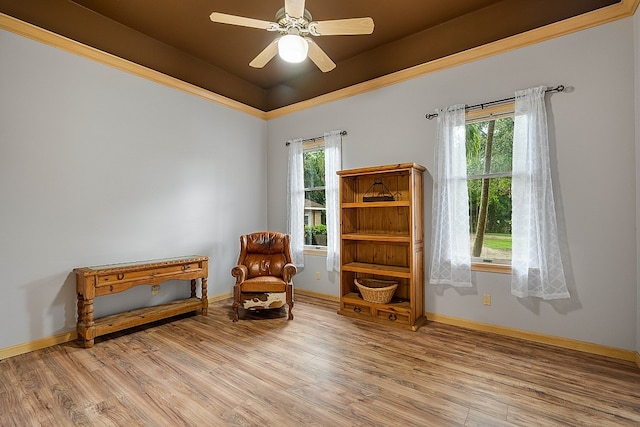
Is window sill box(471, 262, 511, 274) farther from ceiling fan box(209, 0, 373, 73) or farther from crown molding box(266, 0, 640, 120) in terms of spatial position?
ceiling fan box(209, 0, 373, 73)

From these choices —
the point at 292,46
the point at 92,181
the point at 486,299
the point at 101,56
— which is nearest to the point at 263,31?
the point at 292,46

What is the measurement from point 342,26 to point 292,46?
44 centimetres

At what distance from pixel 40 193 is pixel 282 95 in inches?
138

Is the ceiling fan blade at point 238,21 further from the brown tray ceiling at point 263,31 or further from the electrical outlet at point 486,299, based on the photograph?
the electrical outlet at point 486,299

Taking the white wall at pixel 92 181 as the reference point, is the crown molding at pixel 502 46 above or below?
above

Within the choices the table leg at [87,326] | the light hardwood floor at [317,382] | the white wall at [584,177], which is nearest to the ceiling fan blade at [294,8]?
the white wall at [584,177]

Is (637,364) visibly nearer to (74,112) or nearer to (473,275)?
(473,275)

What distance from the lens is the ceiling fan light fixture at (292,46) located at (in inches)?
90.5

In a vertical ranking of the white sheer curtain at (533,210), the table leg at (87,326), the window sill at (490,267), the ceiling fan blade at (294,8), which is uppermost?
the ceiling fan blade at (294,8)

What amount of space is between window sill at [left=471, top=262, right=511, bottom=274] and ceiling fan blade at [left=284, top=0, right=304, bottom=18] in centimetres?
291

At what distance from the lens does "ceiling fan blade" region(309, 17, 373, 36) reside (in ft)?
7.65

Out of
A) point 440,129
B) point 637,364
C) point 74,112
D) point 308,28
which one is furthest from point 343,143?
point 637,364

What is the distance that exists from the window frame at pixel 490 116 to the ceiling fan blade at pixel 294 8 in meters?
2.11

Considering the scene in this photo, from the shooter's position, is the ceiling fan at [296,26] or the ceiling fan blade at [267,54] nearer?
the ceiling fan at [296,26]
